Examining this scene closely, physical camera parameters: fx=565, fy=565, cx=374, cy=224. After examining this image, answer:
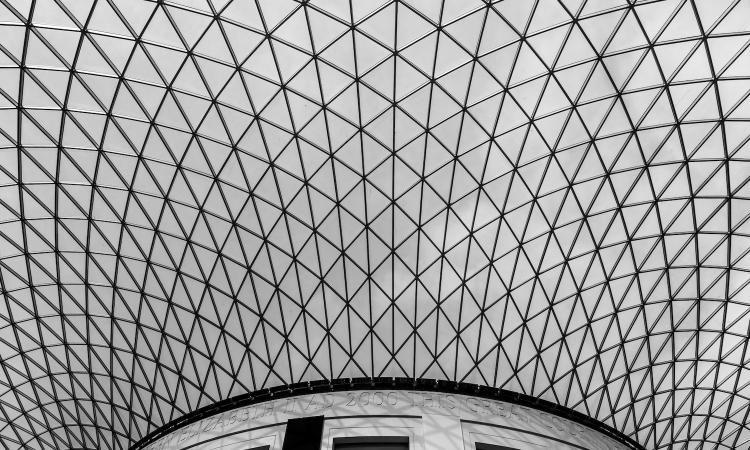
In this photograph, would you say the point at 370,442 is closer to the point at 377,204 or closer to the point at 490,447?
the point at 490,447

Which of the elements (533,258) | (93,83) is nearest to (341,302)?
(533,258)

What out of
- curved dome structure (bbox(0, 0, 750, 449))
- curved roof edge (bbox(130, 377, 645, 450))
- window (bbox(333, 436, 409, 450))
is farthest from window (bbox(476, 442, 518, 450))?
curved dome structure (bbox(0, 0, 750, 449))

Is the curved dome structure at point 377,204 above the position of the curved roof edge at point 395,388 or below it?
above

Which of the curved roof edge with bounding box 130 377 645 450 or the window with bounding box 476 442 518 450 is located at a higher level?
the curved roof edge with bounding box 130 377 645 450

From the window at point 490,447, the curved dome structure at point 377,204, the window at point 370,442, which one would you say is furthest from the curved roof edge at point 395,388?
the window at point 490,447

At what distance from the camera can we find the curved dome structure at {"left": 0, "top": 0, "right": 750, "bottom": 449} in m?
24.9

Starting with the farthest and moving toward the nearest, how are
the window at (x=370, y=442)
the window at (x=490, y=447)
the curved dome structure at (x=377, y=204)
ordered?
1. the window at (x=490, y=447)
2. the window at (x=370, y=442)
3. the curved dome structure at (x=377, y=204)

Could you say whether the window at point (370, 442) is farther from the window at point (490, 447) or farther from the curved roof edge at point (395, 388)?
the window at point (490, 447)

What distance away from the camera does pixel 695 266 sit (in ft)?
104

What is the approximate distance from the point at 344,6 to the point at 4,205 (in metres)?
21.8

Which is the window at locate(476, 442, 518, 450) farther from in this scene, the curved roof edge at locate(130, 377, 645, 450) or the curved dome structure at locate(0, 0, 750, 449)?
the curved dome structure at locate(0, 0, 750, 449)

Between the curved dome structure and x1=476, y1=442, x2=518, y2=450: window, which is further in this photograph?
x1=476, y1=442, x2=518, y2=450: window

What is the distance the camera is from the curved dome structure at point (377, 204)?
24.9 meters

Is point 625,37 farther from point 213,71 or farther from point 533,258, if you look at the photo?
point 213,71
